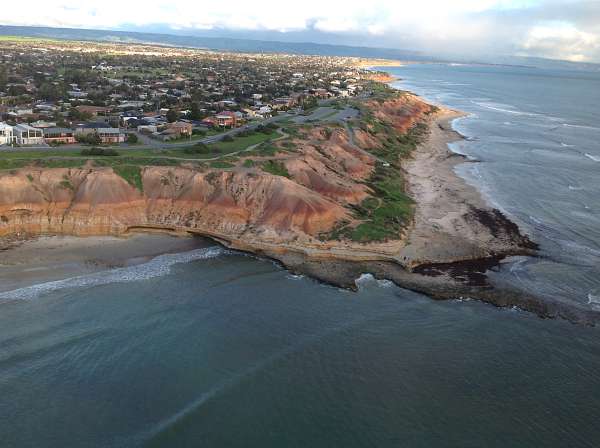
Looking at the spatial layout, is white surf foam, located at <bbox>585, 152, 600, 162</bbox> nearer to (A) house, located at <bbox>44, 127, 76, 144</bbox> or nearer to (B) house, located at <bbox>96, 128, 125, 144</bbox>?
(B) house, located at <bbox>96, 128, 125, 144</bbox>

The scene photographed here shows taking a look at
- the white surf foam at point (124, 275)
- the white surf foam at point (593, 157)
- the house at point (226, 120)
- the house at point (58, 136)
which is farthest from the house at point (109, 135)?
the white surf foam at point (593, 157)

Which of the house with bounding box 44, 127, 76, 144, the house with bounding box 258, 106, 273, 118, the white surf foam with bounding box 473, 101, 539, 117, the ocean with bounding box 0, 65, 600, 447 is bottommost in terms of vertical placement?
the ocean with bounding box 0, 65, 600, 447

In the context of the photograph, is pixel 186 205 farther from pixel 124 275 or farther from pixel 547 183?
pixel 547 183

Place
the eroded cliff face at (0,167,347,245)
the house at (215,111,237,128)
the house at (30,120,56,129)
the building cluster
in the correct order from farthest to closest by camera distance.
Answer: the house at (215,111,237,128)
the house at (30,120,56,129)
the building cluster
the eroded cliff face at (0,167,347,245)

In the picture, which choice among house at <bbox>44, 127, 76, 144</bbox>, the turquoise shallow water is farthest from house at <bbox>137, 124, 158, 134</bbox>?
the turquoise shallow water

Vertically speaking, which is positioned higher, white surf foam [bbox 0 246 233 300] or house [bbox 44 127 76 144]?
house [bbox 44 127 76 144]

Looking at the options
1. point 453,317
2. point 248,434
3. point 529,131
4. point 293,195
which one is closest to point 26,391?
point 248,434

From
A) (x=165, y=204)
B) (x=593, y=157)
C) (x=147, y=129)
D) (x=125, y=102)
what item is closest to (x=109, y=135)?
(x=147, y=129)
